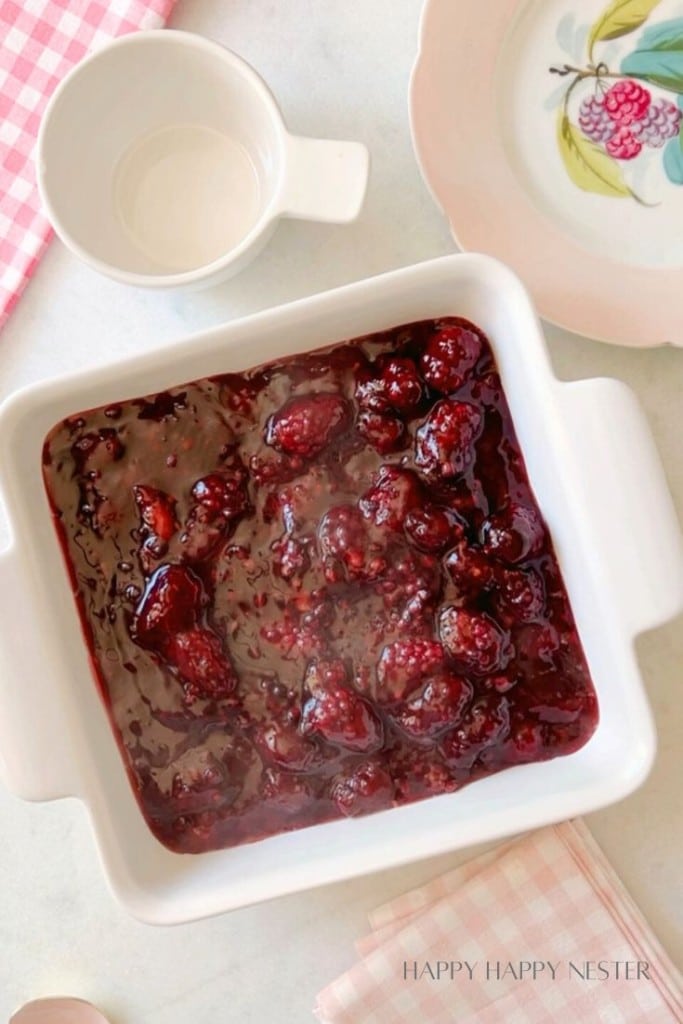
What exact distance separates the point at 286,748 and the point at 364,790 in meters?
0.06

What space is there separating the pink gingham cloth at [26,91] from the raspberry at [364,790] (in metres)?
0.45

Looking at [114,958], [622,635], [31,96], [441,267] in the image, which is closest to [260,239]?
[441,267]

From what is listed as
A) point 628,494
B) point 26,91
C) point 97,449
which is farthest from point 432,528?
point 26,91

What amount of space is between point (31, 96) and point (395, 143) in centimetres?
29

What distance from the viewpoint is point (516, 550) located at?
0.76 meters

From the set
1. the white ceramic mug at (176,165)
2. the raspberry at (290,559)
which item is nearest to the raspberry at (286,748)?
the raspberry at (290,559)

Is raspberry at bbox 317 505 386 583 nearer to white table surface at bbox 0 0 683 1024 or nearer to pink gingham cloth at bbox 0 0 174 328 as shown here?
white table surface at bbox 0 0 683 1024

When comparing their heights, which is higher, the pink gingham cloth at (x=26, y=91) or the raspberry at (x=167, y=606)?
the pink gingham cloth at (x=26, y=91)

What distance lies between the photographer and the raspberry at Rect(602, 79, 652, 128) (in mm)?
854

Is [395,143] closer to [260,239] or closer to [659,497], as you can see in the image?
[260,239]

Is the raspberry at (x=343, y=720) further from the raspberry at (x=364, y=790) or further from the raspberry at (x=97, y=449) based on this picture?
the raspberry at (x=97, y=449)

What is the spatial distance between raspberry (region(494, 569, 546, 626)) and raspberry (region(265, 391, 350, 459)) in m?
0.16

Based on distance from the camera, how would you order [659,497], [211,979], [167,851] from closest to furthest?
[659,497] < [167,851] < [211,979]

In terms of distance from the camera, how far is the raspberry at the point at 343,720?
0.75m
